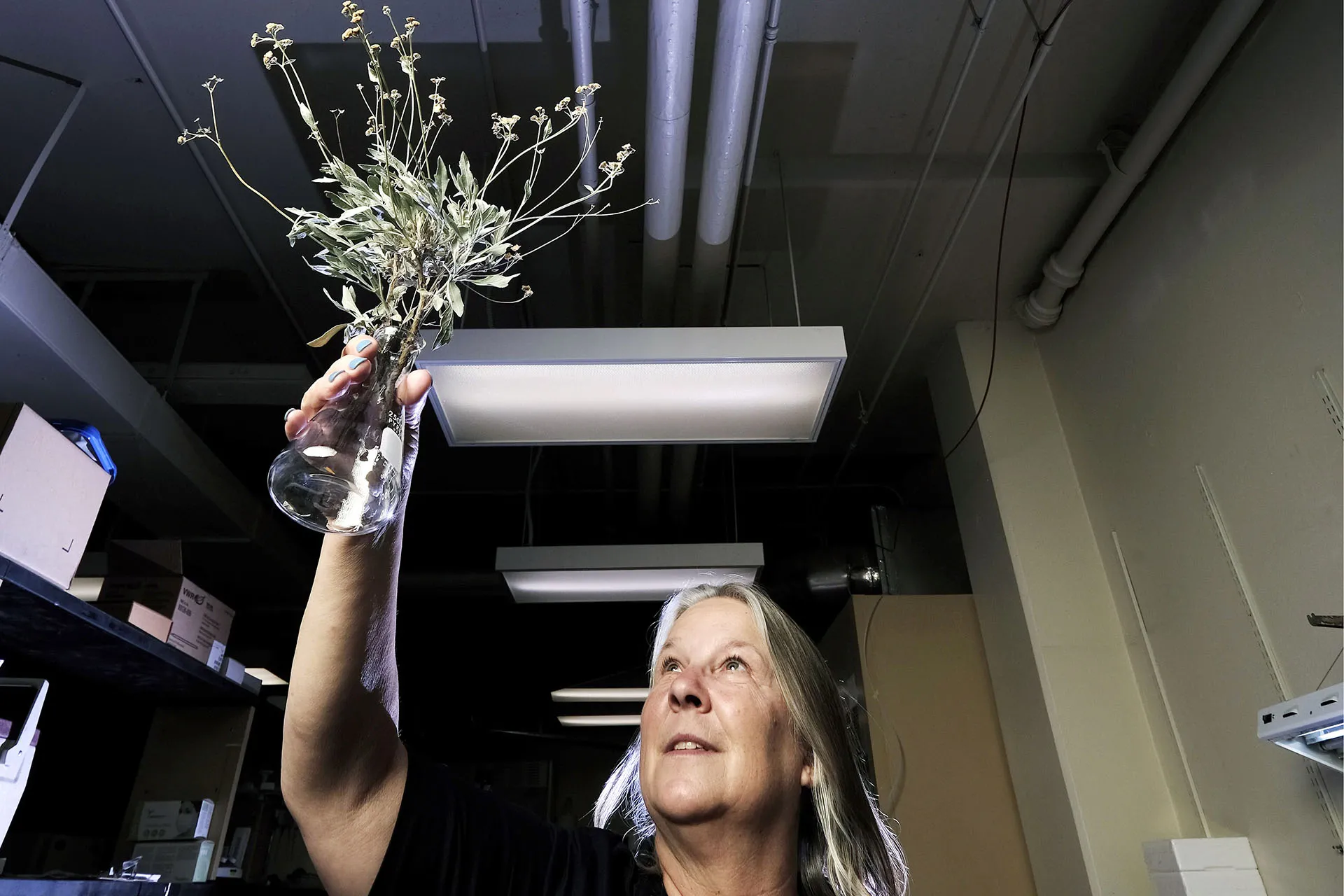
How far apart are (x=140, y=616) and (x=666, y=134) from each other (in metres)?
1.95

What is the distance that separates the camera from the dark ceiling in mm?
2281

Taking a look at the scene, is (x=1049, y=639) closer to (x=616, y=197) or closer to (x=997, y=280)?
(x=997, y=280)

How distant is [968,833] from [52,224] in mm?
3894

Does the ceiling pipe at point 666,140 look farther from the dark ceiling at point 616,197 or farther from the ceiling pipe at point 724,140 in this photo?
the dark ceiling at point 616,197

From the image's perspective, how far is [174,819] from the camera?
A: 257 centimetres

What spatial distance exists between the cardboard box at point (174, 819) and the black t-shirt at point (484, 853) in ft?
6.97

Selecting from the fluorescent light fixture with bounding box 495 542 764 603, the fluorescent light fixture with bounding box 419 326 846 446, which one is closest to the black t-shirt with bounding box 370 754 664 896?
the fluorescent light fixture with bounding box 419 326 846 446

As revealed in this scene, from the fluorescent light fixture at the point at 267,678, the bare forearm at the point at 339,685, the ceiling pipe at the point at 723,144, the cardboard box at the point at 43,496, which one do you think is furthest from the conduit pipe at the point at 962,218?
the fluorescent light fixture at the point at 267,678

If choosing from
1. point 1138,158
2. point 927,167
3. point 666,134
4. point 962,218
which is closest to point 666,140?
point 666,134

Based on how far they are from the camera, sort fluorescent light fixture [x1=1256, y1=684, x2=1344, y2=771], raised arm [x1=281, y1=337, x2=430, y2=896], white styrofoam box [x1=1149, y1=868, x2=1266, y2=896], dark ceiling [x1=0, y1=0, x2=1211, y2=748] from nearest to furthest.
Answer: raised arm [x1=281, y1=337, x2=430, y2=896] → fluorescent light fixture [x1=1256, y1=684, x2=1344, y2=771] → white styrofoam box [x1=1149, y1=868, x2=1266, y2=896] → dark ceiling [x1=0, y1=0, x2=1211, y2=748]

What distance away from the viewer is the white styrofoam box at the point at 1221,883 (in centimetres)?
201

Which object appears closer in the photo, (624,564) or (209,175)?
(209,175)

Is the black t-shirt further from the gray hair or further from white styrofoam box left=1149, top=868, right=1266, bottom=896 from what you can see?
white styrofoam box left=1149, top=868, right=1266, bottom=896

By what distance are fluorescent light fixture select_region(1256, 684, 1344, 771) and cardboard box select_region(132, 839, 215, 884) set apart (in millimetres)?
2933
